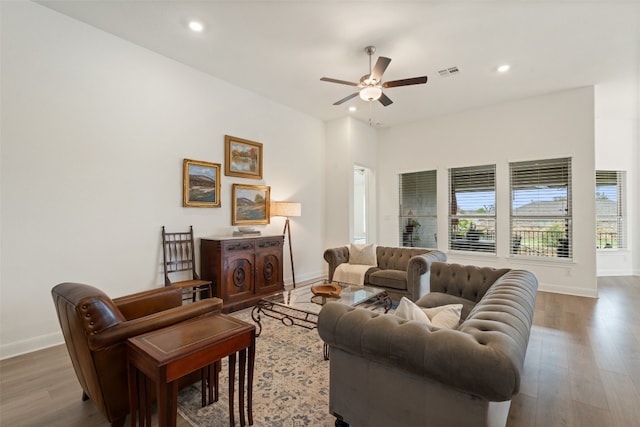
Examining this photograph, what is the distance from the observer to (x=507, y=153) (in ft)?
17.9

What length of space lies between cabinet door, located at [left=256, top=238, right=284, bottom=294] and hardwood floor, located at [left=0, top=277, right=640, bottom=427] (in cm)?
228

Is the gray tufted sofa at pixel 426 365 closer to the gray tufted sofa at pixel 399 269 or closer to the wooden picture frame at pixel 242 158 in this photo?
the gray tufted sofa at pixel 399 269

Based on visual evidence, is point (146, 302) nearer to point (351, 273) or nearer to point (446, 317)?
point (446, 317)

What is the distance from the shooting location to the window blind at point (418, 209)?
21.1 ft

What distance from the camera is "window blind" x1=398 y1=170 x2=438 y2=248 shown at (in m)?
6.43

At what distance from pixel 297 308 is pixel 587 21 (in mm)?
4347

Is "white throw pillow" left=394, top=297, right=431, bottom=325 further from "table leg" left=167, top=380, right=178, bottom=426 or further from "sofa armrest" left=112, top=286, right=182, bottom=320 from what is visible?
"sofa armrest" left=112, top=286, right=182, bottom=320

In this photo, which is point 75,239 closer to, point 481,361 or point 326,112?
point 481,361

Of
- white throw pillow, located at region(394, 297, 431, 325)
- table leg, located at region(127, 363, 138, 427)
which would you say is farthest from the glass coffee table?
table leg, located at region(127, 363, 138, 427)

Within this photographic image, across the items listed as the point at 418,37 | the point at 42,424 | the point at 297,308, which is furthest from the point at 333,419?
the point at 418,37

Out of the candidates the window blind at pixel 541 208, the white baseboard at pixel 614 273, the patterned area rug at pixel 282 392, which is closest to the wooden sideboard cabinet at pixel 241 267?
the patterned area rug at pixel 282 392

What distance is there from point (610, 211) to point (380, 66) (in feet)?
22.9

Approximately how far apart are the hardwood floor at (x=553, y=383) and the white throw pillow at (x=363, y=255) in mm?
2187

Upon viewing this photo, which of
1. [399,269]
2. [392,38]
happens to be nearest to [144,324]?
[399,269]
